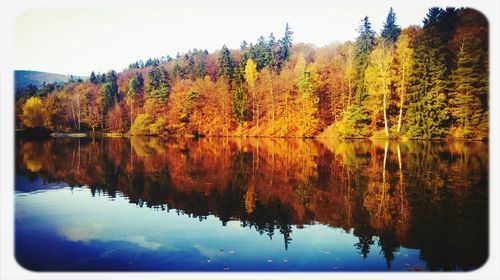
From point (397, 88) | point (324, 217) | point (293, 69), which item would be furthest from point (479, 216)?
point (293, 69)

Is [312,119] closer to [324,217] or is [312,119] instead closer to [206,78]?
[206,78]

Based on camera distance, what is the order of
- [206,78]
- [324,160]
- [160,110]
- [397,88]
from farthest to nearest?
1. [206,78]
2. [160,110]
3. [397,88]
4. [324,160]

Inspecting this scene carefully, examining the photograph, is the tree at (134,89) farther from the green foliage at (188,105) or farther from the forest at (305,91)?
the green foliage at (188,105)

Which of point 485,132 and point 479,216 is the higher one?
point 485,132

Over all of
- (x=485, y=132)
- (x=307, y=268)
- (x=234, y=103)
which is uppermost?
(x=234, y=103)

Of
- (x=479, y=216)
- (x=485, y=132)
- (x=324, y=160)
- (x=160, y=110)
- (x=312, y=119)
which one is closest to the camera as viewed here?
(x=479, y=216)

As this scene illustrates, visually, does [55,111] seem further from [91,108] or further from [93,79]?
[93,79]

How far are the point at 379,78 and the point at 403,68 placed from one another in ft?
6.20

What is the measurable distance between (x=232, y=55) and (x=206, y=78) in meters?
5.71

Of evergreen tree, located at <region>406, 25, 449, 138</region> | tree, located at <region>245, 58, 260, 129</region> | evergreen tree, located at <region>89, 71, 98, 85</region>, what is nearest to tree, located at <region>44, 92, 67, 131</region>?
evergreen tree, located at <region>89, 71, 98, 85</region>

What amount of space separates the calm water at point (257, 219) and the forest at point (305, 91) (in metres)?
11.1

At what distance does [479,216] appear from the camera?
739cm

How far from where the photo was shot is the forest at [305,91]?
24.9 meters

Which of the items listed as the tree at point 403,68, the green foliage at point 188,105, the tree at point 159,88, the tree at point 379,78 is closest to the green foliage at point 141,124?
the tree at point 159,88
